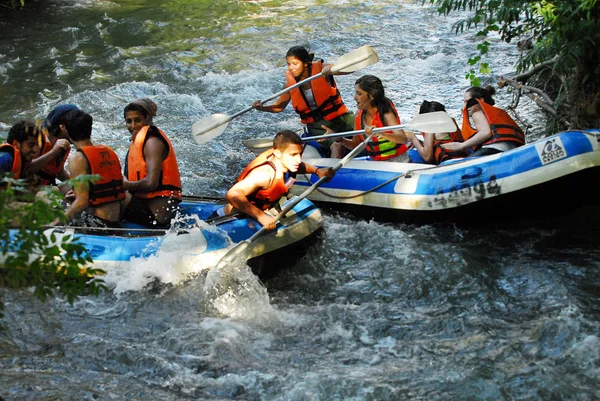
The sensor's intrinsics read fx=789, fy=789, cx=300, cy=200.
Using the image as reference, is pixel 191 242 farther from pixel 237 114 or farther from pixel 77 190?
pixel 237 114

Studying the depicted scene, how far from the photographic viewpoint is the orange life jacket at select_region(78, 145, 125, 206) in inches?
205

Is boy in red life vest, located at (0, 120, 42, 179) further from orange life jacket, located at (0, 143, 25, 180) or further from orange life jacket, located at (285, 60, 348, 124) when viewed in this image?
orange life jacket, located at (285, 60, 348, 124)

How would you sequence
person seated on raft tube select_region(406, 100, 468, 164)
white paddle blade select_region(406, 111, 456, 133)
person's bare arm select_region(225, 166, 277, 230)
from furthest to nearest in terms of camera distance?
person seated on raft tube select_region(406, 100, 468, 164) → white paddle blade select_region(406, 111, 456, 133) → person's bare arm select_region(225, 166, 277, 230)

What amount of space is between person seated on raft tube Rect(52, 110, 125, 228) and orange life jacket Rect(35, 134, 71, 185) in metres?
0.73

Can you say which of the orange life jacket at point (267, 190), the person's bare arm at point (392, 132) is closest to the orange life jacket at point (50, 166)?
the orange life jacket at point (267, 190)

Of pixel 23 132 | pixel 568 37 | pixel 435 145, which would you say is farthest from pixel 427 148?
pixel 23 132

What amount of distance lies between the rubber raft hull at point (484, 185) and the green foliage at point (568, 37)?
0.72 metres

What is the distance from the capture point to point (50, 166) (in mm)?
6086

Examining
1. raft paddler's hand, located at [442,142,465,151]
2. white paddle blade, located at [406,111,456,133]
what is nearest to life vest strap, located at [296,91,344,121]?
raft paddler's hand, located at [442,142,465,151]

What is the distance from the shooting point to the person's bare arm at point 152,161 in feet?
17.8

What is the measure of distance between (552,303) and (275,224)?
1879 mm

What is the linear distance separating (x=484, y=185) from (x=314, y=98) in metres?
1.90

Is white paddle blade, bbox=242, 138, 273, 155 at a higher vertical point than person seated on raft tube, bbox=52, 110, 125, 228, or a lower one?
lower

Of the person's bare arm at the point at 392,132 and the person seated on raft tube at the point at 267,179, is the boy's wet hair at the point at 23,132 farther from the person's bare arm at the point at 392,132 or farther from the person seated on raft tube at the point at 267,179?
the person's bare arm at the point at 392,132
